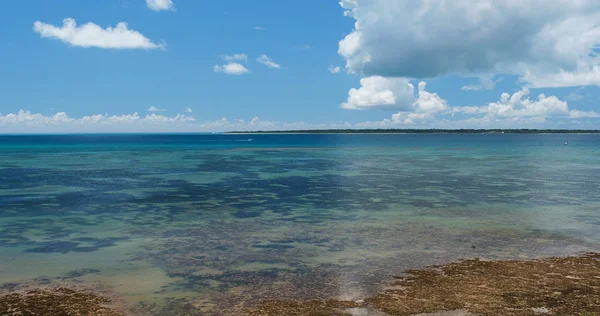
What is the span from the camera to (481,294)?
1283 cm

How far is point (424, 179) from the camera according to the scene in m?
44.2

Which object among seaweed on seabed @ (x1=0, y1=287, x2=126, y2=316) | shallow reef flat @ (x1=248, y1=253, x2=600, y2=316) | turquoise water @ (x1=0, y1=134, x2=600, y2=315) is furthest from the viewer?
turquoise water @ (x1=0, y1=134, x2=600, y2=315)

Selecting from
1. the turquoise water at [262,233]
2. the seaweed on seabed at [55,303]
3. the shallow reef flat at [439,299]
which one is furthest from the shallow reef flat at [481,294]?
the seaweed on seabed at [55,303]

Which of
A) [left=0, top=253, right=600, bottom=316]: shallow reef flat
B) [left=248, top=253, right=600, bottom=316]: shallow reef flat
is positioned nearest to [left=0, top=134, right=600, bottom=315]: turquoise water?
[left=0, top=253, right=600, bottom=316]: shallow reef flat

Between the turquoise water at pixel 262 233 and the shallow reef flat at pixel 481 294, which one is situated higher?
the shallow reef flat at pixel 481 294

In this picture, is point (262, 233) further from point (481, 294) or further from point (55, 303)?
point (481, 294)

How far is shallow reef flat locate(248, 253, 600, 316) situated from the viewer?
38.7 feet

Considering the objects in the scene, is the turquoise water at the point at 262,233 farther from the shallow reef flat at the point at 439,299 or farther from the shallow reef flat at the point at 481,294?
the shallow reef flat at the point at 481,294

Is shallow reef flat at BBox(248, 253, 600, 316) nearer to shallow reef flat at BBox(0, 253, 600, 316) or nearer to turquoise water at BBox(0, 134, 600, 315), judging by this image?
shallow reef flat at BBox(0, 253, 600, 316)

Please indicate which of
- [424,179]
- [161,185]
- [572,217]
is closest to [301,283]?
[572,217]

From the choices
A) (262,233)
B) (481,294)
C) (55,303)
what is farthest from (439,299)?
(262,233)

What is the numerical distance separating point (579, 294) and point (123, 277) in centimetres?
1320

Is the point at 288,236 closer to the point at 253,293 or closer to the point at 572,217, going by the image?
the point at 253,293

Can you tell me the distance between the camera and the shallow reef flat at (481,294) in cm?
1179
